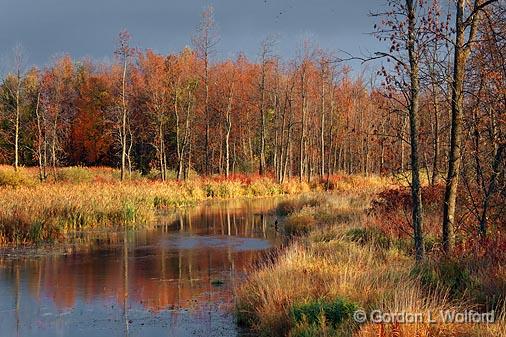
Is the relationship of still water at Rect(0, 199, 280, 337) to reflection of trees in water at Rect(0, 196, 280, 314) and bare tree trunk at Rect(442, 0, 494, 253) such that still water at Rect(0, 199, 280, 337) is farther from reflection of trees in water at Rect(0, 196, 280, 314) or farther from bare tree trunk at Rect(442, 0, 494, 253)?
bare tree trunk at Rect(442, 0, 494, 253)

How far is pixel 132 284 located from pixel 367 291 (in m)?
6.40

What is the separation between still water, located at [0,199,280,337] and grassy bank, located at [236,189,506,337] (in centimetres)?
95

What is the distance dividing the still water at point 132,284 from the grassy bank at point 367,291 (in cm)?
95

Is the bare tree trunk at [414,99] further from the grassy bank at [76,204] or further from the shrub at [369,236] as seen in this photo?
the grassy bank at [76,204]

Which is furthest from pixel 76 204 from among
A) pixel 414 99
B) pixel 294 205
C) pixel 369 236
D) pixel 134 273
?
pixel 414 99

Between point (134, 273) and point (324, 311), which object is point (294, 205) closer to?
point (134, 273)

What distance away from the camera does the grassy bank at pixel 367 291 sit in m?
6.74

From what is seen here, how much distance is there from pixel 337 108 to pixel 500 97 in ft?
185

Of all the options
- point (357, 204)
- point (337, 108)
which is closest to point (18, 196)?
point (357, 204)

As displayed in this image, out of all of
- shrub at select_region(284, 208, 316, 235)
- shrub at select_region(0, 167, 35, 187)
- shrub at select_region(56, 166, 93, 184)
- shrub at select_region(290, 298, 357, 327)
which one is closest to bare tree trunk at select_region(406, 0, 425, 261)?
shrub at select_region(290, 298, 357, 327)

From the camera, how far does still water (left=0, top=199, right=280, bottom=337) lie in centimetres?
960

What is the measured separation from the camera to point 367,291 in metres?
8.19

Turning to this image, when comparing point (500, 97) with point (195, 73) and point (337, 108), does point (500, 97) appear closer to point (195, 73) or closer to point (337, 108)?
point (195, 73)

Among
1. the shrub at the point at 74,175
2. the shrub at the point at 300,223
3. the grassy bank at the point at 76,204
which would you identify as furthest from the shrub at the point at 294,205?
the shrub at the point at 74,175
